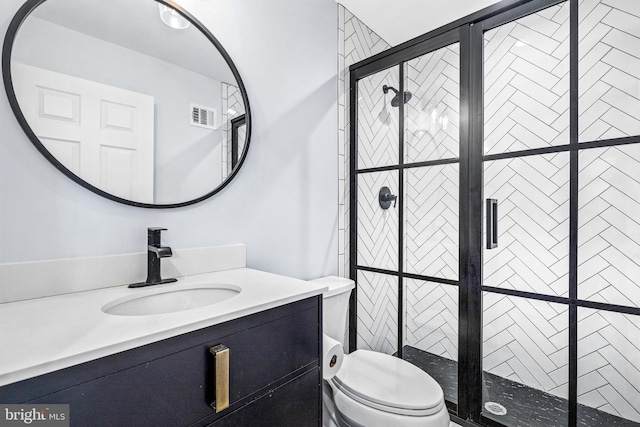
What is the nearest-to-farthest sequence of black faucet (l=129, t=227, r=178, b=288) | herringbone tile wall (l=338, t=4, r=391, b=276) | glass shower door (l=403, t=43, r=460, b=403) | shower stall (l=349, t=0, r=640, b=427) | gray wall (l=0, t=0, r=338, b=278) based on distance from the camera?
gray wall (l=0, t=0, r=338, b=278), black faucet (l=129, t=227, r=178, b=288), shower stall (l=349, t=0, r=640, b=427), glass shower door (l=403, t=43, r=460, b=403), herringbone tile wall (l=338, t=4, r=391, b=276)

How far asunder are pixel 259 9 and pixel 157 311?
1.36m

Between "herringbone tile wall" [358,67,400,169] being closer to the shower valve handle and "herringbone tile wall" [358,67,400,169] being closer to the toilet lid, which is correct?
the shower valve handle

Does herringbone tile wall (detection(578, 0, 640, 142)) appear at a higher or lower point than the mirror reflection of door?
higher

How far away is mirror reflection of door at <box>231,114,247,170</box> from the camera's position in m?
1.33

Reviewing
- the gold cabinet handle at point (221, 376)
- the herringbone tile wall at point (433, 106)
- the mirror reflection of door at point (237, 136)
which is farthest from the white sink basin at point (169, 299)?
the herringbone tile wall at point (433, 106)

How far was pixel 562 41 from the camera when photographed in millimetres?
1233

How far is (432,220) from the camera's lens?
1.62m

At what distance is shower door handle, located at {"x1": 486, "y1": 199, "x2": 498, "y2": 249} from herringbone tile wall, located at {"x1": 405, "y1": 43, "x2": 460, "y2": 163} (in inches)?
11.5

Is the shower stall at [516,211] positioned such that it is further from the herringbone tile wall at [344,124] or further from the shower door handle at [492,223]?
the herringbone tile wall at [344,124]

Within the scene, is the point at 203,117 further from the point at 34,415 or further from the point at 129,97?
the point at 34,415

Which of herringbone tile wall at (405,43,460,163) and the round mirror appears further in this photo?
herringbone tile wall at (405,43,460,163)

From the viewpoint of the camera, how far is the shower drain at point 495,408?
1383 millimetres

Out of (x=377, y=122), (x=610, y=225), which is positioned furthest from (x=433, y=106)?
(x=610, y=225)

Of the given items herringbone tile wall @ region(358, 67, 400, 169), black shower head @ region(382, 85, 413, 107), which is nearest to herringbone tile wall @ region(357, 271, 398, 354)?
herringbone tile wall @ region(358, 67, 400, 169)
